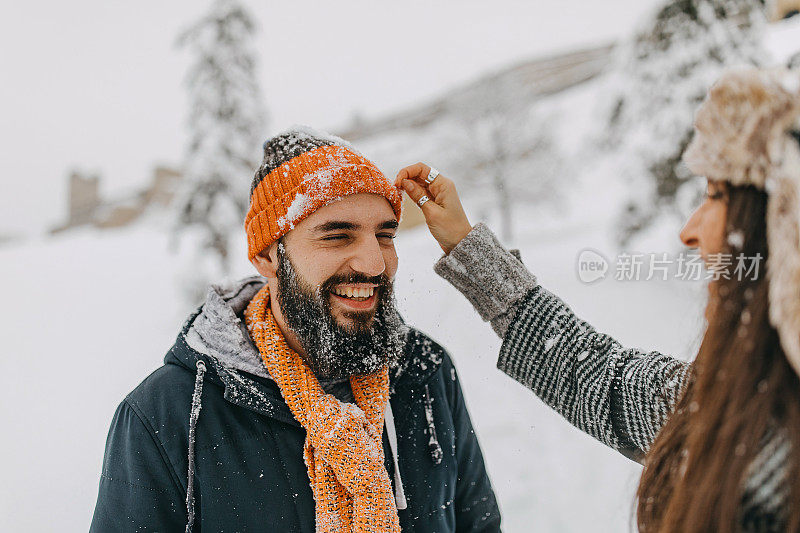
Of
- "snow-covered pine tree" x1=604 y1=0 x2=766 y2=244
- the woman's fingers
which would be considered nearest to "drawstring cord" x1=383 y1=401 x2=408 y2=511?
the woman's fingers

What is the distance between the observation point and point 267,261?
85.1 inches

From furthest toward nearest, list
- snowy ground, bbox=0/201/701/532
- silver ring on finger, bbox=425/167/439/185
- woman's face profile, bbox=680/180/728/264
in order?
1. snowy ground, bbox=0/201/701/532
2. silver ring on finger, bbox=425/167/439/185
3. woman's face profile, bbox=680/180/728/264

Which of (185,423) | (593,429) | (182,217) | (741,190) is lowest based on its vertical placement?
(593,429)

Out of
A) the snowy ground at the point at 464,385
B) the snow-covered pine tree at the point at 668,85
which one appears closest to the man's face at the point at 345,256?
the snowy ground at the point at 464,385

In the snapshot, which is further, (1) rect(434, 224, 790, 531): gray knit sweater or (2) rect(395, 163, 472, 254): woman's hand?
(2) rect(395, 163, 472, 254): woman's hand

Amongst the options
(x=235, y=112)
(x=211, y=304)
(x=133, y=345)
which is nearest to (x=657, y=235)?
(x=235, y=112)

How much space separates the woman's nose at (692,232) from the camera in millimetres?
1336

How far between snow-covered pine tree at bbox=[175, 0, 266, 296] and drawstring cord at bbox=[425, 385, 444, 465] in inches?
508

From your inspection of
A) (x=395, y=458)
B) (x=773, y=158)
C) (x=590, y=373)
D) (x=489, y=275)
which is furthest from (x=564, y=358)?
(x=773, y=158)

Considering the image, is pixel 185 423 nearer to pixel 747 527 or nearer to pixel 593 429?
pixel 593 429

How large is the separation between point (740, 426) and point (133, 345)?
11735 millimetres

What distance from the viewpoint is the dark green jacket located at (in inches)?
65.8

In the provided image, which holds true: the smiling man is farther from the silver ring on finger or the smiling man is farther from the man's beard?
the silver ring on finger

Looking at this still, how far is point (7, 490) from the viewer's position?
546 cm
